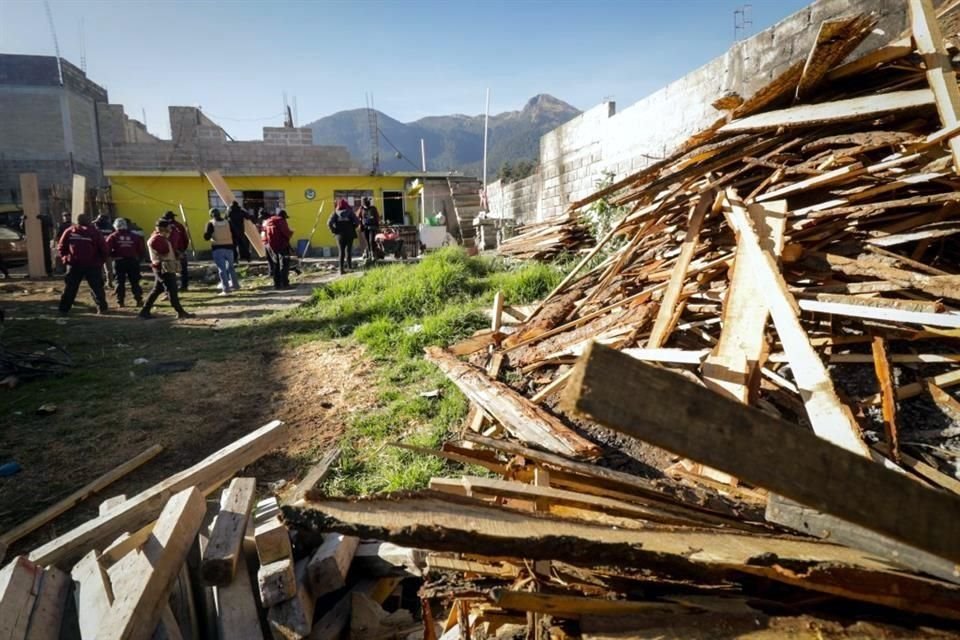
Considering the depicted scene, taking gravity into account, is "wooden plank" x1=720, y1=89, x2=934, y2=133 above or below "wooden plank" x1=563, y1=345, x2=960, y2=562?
above

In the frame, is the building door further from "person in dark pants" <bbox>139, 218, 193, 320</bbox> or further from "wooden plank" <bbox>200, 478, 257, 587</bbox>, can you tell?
"wooden plank" <bbox>200, 478, 257, 587</bbox>

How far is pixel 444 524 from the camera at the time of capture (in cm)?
133

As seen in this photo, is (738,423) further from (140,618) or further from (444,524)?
(140,618)

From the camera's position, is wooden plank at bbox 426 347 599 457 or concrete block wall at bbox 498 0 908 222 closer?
wooden plank at bbox 426 347 599 457

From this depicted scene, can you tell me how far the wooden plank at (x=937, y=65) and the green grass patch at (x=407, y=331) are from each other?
3.66 metres

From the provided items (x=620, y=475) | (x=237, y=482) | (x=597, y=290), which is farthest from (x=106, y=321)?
(x=620, y=475)

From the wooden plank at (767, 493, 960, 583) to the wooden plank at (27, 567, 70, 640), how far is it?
8.69 ft

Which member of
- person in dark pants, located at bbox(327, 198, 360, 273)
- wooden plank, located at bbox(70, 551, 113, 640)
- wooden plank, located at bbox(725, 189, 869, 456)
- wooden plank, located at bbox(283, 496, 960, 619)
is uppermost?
person in dark pants, located at bbox(327, 198, 360, 273)

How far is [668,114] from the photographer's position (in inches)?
262

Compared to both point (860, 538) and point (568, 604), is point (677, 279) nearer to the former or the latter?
point (860, 538)

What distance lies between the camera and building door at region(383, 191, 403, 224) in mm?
22222

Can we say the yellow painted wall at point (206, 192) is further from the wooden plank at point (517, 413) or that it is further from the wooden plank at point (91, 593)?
the wooden plank at point (91, 593)

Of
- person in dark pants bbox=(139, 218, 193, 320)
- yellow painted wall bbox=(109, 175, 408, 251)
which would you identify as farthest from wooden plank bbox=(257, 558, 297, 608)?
yellow painted wall bbox=(109, 175, 408, 251)

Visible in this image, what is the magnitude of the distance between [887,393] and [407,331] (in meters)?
4.72
